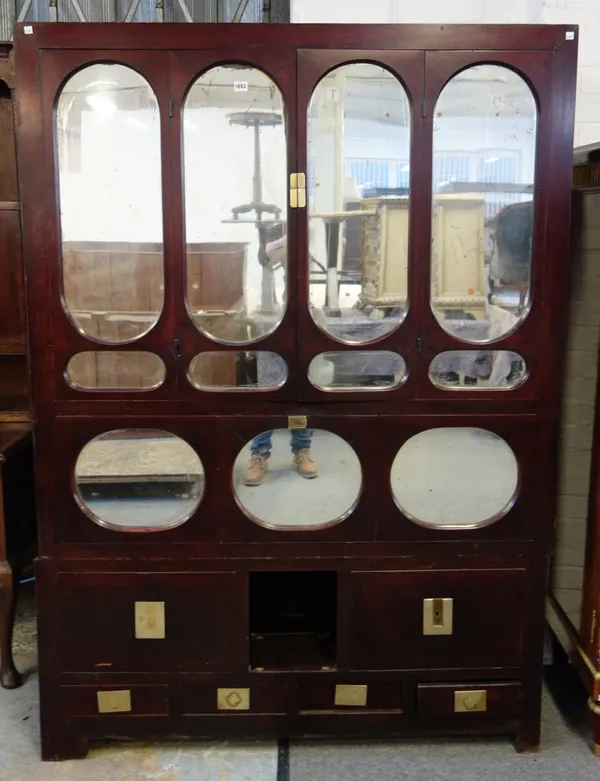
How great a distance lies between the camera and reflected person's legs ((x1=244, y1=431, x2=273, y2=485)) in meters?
1.54

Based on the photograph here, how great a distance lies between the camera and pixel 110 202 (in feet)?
4.79

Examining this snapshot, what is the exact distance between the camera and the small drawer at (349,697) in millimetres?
1586

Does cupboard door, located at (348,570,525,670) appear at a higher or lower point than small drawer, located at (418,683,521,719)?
higher

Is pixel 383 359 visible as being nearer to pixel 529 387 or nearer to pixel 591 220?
pixel 529 387

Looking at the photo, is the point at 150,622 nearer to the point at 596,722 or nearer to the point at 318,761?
the point at 318,761

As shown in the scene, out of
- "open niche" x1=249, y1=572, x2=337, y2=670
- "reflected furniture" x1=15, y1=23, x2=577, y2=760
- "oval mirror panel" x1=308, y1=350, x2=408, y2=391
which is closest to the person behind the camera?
"reflected furniture" x1=15, y1=23, x2=577, y2=760

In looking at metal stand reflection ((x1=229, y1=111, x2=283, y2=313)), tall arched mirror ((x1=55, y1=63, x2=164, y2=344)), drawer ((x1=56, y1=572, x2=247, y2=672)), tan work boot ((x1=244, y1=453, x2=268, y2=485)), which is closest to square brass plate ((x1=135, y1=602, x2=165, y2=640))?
drawer ((x1=56, y1=572, x2=247, y2=672))

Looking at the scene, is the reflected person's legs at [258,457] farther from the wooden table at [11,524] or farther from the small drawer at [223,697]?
the wooden table at [11,524]

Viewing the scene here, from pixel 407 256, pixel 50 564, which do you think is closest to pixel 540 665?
pixel 407 256

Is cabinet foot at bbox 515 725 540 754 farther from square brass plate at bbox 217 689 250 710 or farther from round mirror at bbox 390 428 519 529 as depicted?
square brass plate at bbox 217 689 250 710

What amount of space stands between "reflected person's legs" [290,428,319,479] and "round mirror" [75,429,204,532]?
0.20 meters

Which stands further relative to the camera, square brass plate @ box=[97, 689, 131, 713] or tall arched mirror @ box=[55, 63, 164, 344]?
square brass plate @ box=[97, 689, 131, 713]

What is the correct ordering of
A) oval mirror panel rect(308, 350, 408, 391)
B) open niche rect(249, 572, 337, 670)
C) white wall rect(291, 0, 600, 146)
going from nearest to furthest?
1. oval mirror panel rect(308, 350, 408, 391)
2. open niche rect(249, 572, 337, 670)
3. white wall rect(291, 0, 600, 146)

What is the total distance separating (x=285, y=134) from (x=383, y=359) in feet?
1.58
